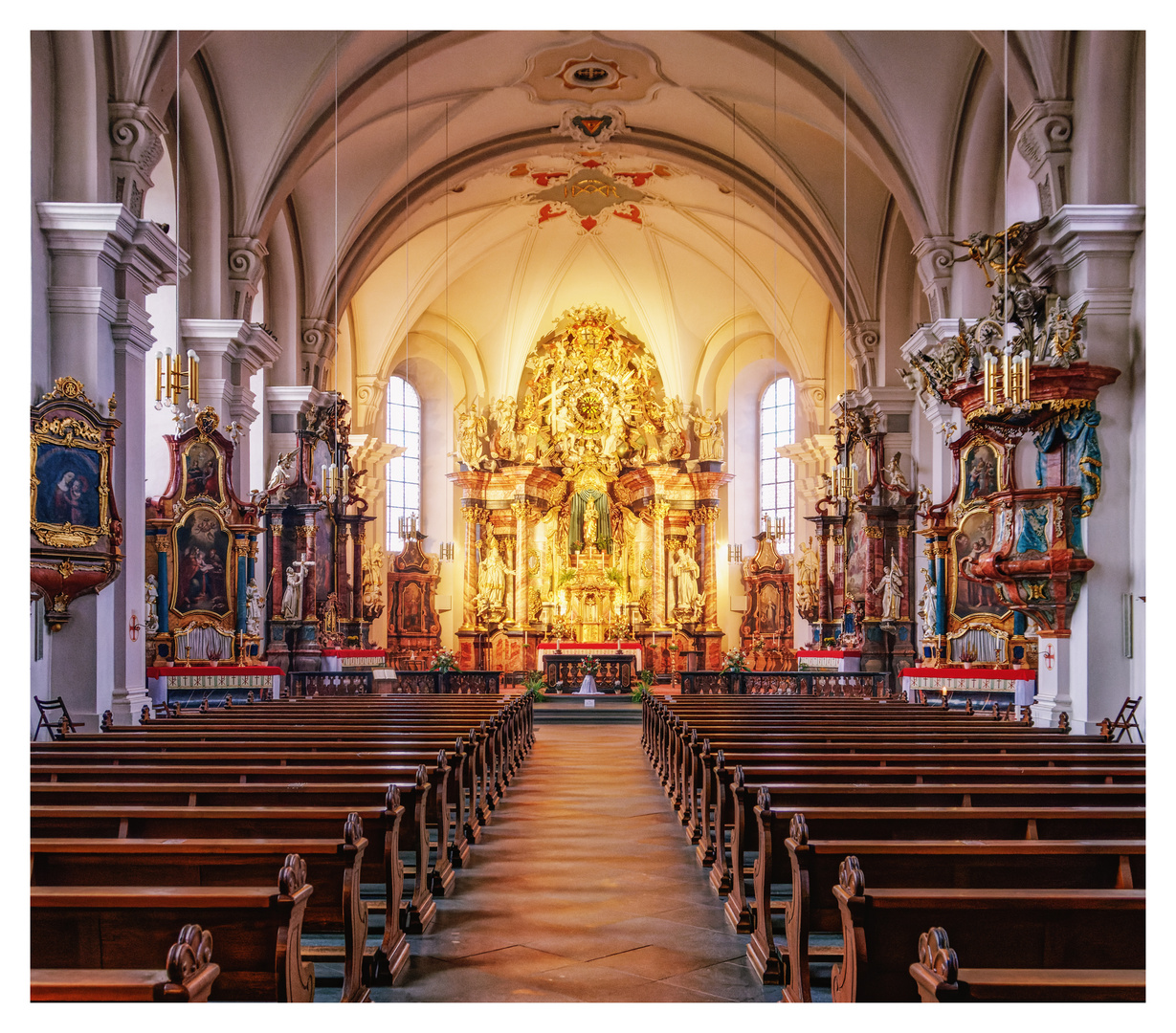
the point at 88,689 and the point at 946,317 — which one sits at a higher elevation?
the point at 946,317

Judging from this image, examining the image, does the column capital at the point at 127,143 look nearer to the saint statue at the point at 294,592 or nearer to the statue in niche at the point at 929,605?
the saint statue at the point at 294,592

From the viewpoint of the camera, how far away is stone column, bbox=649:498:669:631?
28.8 metres

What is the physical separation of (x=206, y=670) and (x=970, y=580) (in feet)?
33.0

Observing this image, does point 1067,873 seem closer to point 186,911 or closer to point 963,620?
point 186,911

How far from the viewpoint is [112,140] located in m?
11.9

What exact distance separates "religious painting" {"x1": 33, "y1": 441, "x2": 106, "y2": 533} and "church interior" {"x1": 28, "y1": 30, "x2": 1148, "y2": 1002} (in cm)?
4

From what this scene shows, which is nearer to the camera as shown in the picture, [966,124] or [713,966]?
[713,966]

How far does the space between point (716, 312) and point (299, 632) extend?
47.4ft

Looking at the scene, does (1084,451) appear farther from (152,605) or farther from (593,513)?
(593,513)

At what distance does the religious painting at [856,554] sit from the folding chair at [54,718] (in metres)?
13.2

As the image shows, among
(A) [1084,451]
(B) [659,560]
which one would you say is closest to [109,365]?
(A) [1084,451]

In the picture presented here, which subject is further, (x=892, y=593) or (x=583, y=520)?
(x=583, y=520)

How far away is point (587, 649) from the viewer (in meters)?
27.0
